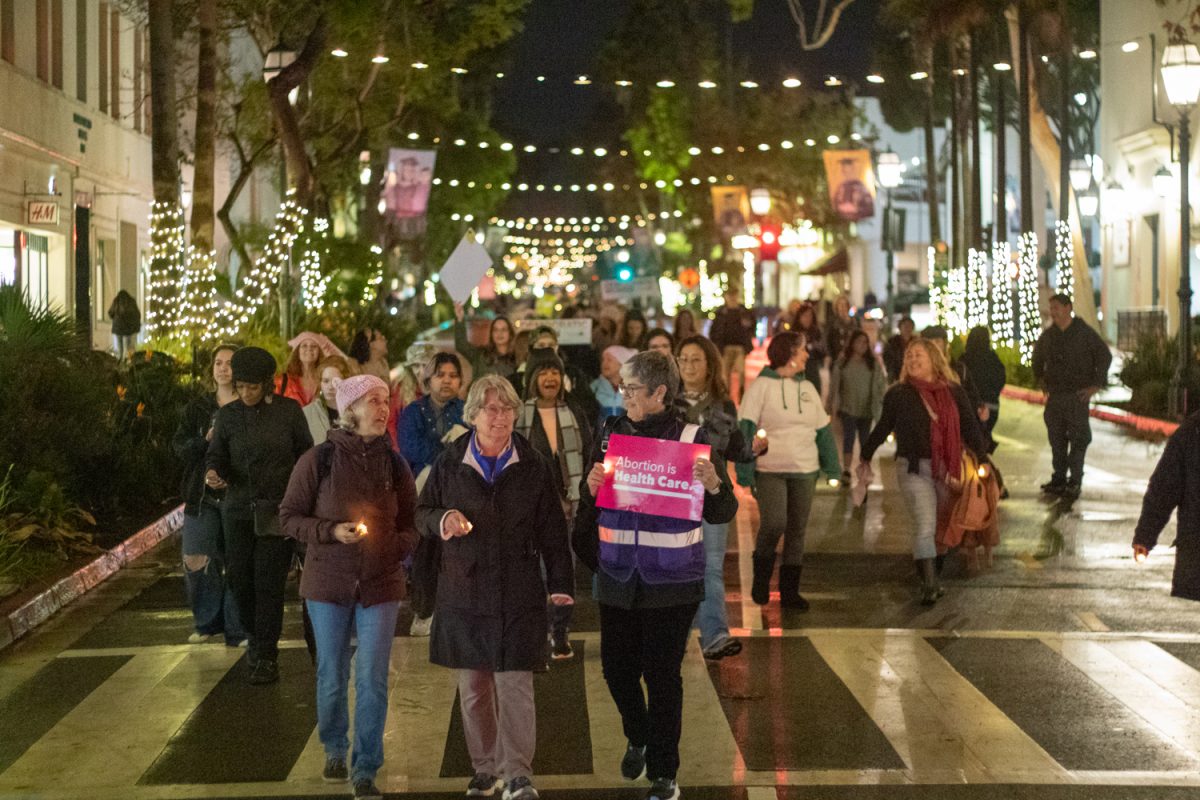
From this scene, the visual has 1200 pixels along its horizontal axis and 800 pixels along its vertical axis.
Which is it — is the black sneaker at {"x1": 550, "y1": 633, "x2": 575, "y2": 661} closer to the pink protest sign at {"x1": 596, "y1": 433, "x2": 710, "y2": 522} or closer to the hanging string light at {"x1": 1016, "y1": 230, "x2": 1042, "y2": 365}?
the pink protest sign at {"x1": 596, "y1": 433, "x2": 710, "y2": 522}

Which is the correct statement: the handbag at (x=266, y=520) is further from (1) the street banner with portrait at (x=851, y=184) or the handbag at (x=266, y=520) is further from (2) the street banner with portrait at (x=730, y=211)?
(2) the street banner with portrait at (x=730, y=211)

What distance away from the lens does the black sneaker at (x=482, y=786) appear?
22.9ft

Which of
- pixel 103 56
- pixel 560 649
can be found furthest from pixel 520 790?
pixel 103 56

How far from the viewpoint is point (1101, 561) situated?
44.4 ft

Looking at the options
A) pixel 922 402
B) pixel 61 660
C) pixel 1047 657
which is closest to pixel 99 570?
pixel 61 660

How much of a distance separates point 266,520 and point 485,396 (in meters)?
2.73

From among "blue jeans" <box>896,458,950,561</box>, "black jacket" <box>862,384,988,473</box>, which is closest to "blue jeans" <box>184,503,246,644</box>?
"black jacket" <box>862,384,988,473</box>

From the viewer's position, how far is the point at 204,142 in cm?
2623

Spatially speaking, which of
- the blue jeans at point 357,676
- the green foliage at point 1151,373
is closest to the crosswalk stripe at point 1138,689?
the blue jeans at point 357,676

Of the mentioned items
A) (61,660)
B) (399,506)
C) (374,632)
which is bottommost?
(61,660)

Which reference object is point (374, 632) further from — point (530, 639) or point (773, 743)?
point (773, 743)

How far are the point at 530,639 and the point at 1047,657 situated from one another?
4326 mm

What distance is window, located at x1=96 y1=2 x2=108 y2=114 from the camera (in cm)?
3594

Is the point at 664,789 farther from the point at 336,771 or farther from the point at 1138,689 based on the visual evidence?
the point at 1138,689
